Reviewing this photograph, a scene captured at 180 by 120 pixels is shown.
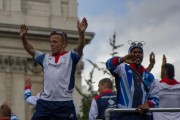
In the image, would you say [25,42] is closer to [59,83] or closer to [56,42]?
[56,42]

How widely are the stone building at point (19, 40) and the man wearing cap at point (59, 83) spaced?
27598mm

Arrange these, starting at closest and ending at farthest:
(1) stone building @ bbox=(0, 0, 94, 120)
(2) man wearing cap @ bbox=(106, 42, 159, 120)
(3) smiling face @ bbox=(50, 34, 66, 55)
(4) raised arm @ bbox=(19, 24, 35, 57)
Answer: (2) man wearing cap @ bbox=(106, 42, 159, 120) < (3) smiling face @ bbox=(50, 34, 66, 55) < (4) raised arm @ bbox=(19, 24, 35, 57) < (1) stone building @ bbox=(0, 0, 94, 120)

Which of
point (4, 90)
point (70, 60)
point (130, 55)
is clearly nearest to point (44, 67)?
point (70, 60)

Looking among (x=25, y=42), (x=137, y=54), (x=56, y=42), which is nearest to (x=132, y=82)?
(x=137, y=54)

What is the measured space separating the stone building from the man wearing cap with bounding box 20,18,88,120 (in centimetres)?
2760

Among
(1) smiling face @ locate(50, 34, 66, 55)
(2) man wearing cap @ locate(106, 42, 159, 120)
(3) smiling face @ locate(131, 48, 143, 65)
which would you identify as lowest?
(2) man wearing cap @ locate(106, 42, 159, 120)

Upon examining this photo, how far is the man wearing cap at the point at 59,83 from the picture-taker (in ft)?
35.7

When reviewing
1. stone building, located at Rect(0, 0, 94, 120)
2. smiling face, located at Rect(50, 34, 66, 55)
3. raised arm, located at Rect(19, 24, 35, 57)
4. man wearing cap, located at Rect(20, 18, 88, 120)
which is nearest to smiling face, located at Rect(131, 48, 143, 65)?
man wearing cap, located at Rect(20, 18, 88, 120)

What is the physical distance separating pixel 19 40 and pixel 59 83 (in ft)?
93.7

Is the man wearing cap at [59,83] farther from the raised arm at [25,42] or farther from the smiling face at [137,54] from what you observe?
the smiling face at [137,54]

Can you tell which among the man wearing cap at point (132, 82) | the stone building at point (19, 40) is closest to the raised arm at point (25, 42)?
the man wearing cap at point (132, 82)

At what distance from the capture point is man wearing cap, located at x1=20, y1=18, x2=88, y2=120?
1089cm

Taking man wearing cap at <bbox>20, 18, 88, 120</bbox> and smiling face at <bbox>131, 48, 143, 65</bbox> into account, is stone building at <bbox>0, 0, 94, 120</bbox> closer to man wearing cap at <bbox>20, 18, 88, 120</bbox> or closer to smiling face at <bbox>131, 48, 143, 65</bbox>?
man wearing cap at <bbox>20, 18, 88, 120</bbox>

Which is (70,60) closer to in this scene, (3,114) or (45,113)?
(45,113)
